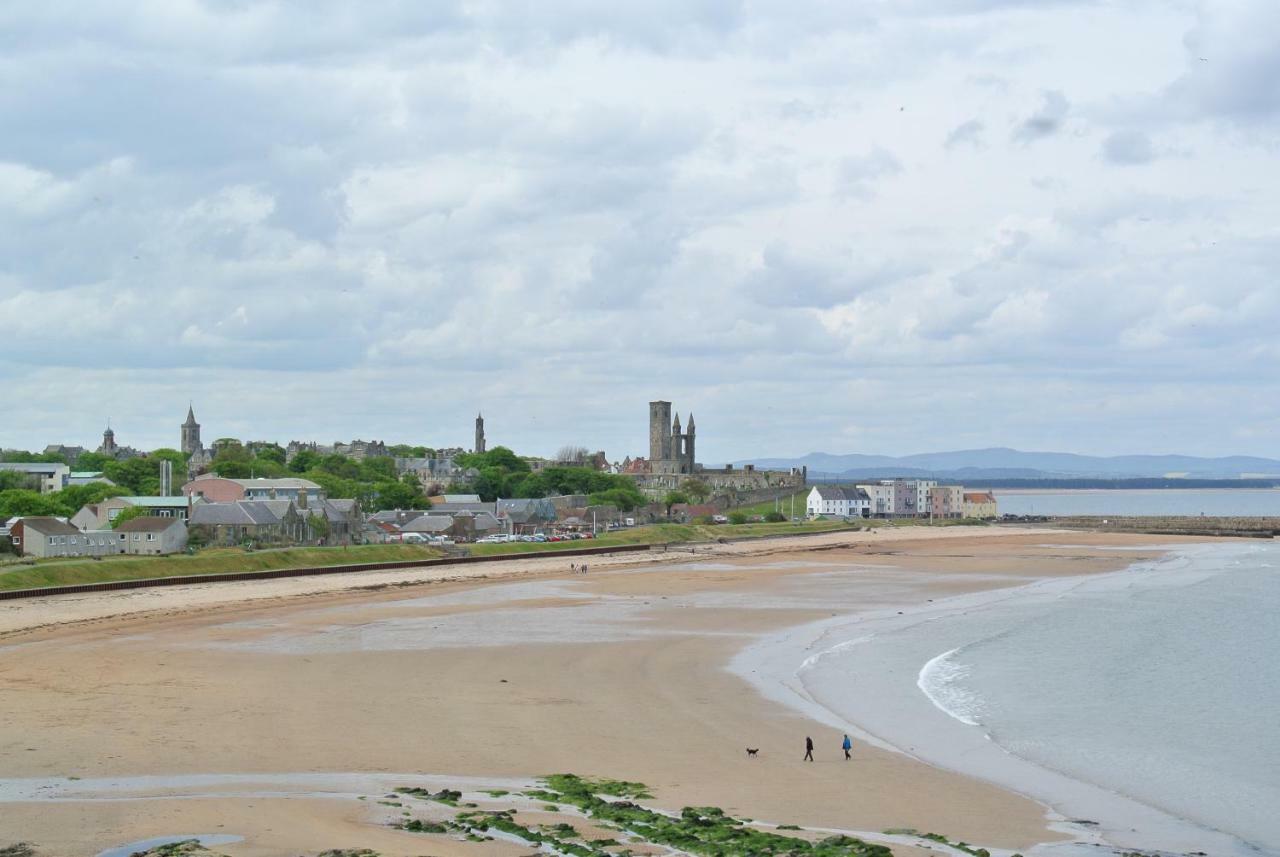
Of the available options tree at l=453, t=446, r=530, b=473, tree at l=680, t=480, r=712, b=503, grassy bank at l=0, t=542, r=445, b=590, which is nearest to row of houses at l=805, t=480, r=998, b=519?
tree at l=680, t=480, r=712, b=503

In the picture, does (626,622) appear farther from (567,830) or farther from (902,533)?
(902,533)

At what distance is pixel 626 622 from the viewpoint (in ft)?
130

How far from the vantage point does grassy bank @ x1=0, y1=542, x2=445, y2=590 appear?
44625 mm

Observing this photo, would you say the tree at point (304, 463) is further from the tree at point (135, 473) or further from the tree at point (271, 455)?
the tree at point (135, 473)

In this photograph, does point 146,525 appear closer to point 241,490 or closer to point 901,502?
point 241,490

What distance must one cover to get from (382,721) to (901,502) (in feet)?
471

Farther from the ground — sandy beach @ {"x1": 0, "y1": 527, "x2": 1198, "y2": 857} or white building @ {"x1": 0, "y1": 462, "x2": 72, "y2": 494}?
white building @ {"x1": 0, "y1": 462, "x2": 72, "y2": 494}

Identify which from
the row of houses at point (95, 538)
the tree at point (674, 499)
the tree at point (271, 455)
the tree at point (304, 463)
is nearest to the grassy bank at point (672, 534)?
the row of houses at point (95, 538)

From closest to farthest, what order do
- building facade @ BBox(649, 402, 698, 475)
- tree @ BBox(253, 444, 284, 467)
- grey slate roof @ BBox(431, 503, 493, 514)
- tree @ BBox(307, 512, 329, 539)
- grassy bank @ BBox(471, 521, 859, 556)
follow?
tree @ BBox(307, 512, 329, 539) → grassy bank @ BBox(471, 521, 859, 556) → grey slate roof @ BBox(431, 503, 493, 514) → tree @ BBox(253, 444, 284, 467) → building facade @ BBox(649, 402, 698, 475)

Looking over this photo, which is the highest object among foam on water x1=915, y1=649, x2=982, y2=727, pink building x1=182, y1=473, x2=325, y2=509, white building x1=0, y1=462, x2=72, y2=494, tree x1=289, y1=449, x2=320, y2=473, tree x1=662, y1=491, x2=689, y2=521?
tree x1=289, y1=449, x2=320, y2=473

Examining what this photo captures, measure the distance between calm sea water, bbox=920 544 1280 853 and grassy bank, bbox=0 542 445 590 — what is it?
31355mm

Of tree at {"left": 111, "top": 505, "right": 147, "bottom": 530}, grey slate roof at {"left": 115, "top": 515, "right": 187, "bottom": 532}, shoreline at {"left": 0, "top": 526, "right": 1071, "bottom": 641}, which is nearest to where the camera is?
shoreline at {"left": 0, "top": 526, "right": 1071, "bottom": 641}

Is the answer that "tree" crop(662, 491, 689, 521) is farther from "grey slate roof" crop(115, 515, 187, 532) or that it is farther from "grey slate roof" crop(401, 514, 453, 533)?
"grey slate roof" crop(115, 515, 187, 532)

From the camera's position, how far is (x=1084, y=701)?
2652cm
